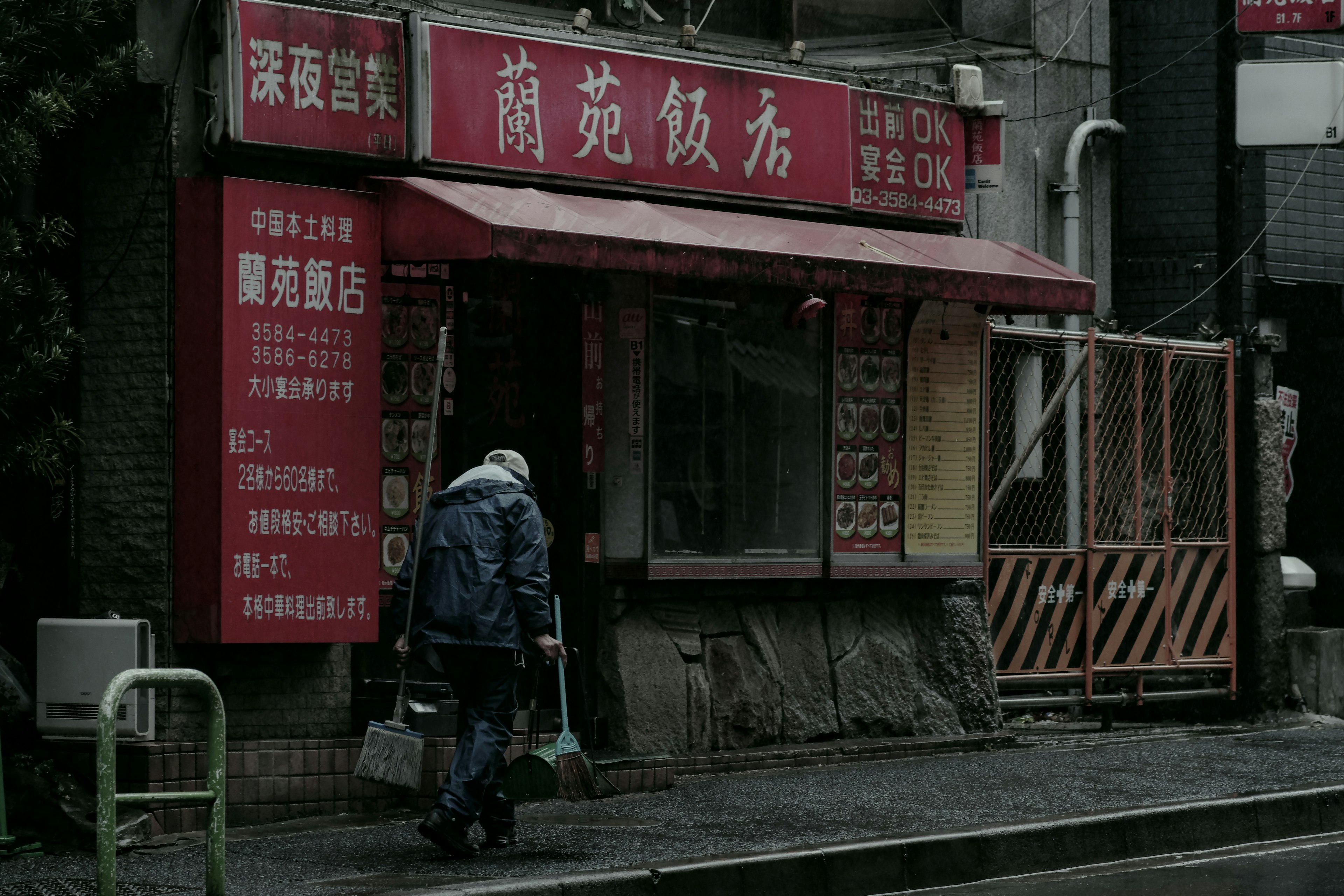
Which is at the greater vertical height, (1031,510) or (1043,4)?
(1043,4)

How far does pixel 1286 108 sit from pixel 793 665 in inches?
213

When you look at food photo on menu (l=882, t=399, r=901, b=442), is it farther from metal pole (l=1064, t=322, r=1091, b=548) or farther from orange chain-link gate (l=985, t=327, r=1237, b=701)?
metal pole (l=1064, t=322, r=1091, b=548)

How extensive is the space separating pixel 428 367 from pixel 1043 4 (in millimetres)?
6594

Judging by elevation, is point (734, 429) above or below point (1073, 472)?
above

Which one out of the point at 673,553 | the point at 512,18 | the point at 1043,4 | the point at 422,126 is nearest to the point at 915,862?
the point at 673,553

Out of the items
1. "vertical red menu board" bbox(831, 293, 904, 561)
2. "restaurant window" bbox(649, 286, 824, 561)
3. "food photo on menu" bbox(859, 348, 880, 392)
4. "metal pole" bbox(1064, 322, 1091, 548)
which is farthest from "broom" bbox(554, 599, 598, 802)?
"metal pole" bbox(1064, 322, 1091, 548)

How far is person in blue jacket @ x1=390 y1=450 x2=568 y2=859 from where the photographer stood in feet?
25.8

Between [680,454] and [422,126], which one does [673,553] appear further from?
[422,126]

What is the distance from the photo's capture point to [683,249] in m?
9.69

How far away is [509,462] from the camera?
8.27 meters

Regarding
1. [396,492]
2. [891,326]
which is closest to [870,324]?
[891,326]

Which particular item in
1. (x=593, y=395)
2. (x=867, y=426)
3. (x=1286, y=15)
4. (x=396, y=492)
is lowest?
(x=396, y=492)

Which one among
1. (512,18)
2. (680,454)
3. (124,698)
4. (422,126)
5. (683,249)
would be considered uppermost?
(512,18)

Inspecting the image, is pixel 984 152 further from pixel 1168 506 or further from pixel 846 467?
pixel 1168 506
